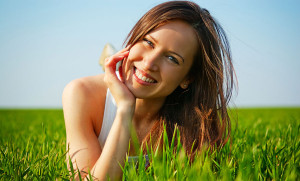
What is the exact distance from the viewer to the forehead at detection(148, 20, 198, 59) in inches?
97.8

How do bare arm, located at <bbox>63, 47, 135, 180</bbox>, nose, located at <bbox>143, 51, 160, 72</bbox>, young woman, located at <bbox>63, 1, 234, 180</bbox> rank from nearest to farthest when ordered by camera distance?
bare arm, located at <bbox>63, 47, 135, 180</bbox>, young woman, located at <bbox>63, 1, 234, 180</bbox>, nose, located at <bbox>143, 51, 160, 72</bbox>

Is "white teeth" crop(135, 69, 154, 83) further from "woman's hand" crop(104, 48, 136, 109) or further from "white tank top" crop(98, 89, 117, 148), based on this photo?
"white tank top" crop(98, 89, 117, 148)

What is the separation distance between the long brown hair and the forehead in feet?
0.27

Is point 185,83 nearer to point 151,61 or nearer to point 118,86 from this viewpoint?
point 151,61

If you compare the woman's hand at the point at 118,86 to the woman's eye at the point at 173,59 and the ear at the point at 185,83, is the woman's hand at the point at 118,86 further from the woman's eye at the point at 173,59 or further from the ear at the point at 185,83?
the ear at the point at 185,83

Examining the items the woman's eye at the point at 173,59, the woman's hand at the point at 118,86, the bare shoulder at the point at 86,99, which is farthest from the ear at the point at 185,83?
the bare shoulder at the point at 86,99

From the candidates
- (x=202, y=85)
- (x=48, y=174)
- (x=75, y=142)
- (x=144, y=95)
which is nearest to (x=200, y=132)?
(x=202, y=85)

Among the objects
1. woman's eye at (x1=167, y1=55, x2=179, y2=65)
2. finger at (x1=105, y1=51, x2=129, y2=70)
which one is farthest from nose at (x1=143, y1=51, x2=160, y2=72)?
finger at (x1=105, y1=51, x2=129, y2=70)

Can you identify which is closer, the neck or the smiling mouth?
the smiling mouth

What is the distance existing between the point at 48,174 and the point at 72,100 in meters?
0.79

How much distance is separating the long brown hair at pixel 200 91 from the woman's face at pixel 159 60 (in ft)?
0.52

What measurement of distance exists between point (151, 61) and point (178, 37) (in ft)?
1.07

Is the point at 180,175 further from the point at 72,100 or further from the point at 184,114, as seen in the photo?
the point at 184,114

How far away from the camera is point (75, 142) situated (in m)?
2.38
